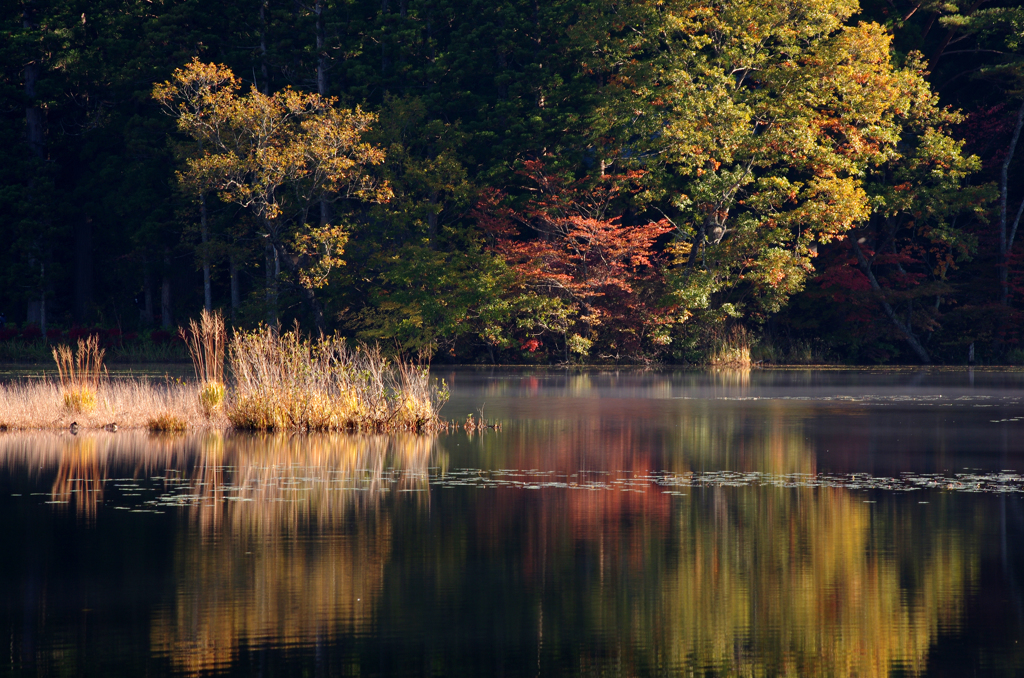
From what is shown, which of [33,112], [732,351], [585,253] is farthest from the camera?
[33,112]

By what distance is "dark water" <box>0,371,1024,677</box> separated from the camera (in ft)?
22.8

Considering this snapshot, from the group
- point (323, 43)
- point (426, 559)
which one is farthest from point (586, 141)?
point (426, 559)

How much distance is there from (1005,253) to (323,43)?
24865 millimetres

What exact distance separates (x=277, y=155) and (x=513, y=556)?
33023 millimetres

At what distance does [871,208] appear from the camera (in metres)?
41.5

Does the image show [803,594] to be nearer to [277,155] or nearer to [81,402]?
[81,402]

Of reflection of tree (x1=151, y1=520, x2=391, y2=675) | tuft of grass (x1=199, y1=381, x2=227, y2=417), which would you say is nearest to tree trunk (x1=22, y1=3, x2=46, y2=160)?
tuft of grass (x1=199, y1=381, x2=227, y2=417)

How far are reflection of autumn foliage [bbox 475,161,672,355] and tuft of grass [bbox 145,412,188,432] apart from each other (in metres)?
22.5

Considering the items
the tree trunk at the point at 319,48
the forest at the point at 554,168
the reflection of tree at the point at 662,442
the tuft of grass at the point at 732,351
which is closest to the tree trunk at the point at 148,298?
the forest at the point at 554,168

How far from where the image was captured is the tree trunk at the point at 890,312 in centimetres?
4381

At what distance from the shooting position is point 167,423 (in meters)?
20.3

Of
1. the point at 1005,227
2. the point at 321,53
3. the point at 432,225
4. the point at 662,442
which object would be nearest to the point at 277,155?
the point at 432,225

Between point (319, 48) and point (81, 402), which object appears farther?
point (319, 48)

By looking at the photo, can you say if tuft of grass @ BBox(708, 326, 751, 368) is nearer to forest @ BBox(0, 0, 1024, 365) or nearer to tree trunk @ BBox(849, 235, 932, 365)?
forest @ BBox(0, 0, 1024, 365)
